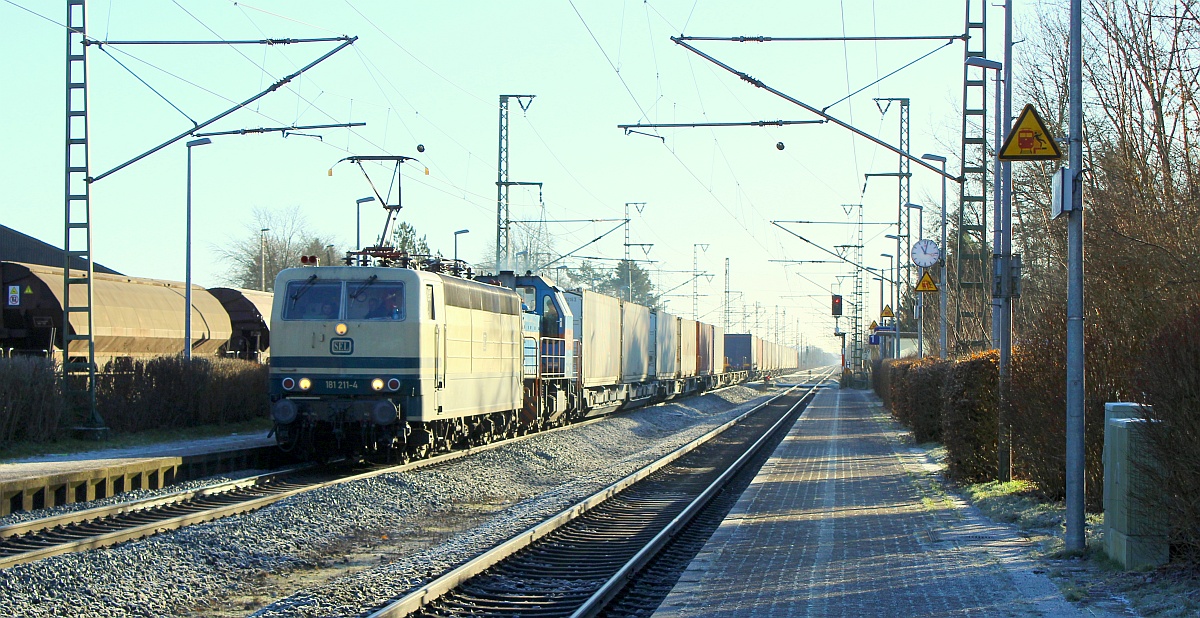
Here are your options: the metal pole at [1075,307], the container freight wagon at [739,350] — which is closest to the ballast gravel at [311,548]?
→ the metal pole at [1075,307]

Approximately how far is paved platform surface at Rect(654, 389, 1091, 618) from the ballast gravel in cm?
243

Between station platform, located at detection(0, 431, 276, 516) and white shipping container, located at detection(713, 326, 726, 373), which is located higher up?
white shipping container, located at detection(713, 326, 726, 373)

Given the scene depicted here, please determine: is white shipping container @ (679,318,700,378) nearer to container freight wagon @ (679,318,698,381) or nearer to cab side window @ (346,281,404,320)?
container freight wagon @ (679,318,698,381)

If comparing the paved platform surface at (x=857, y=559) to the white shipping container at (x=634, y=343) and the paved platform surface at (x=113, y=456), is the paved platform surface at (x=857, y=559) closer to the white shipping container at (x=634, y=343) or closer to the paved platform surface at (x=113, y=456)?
the paved platform surface at (x=113, y=456)

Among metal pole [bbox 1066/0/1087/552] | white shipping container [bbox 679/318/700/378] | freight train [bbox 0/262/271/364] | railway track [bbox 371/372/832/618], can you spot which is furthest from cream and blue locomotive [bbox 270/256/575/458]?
white shipping container [bbox 679/318/700/378]

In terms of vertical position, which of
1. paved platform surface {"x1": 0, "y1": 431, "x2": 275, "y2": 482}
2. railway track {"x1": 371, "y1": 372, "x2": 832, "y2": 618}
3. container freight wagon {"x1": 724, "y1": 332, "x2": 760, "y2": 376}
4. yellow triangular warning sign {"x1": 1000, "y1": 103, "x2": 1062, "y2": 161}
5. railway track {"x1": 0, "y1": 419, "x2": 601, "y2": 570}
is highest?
yellow triangular warning sign {"x1": 1000, "y1": 103, "x2": 1062, "y2": 161}

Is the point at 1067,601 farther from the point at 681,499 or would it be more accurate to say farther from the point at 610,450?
the point at 610,450

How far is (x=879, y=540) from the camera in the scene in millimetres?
11453

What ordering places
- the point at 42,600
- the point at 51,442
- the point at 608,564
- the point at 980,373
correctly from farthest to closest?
the point at 51,442, the point at 980,373, the point at 608,564, the point at 42,600

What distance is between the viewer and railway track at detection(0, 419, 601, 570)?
1025 cm

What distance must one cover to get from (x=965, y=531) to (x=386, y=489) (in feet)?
25.5

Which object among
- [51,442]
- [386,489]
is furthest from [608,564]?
[51,442]

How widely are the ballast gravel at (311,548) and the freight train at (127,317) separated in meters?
10.6

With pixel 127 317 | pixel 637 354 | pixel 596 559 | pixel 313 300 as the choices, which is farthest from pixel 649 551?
pixel 637 354
